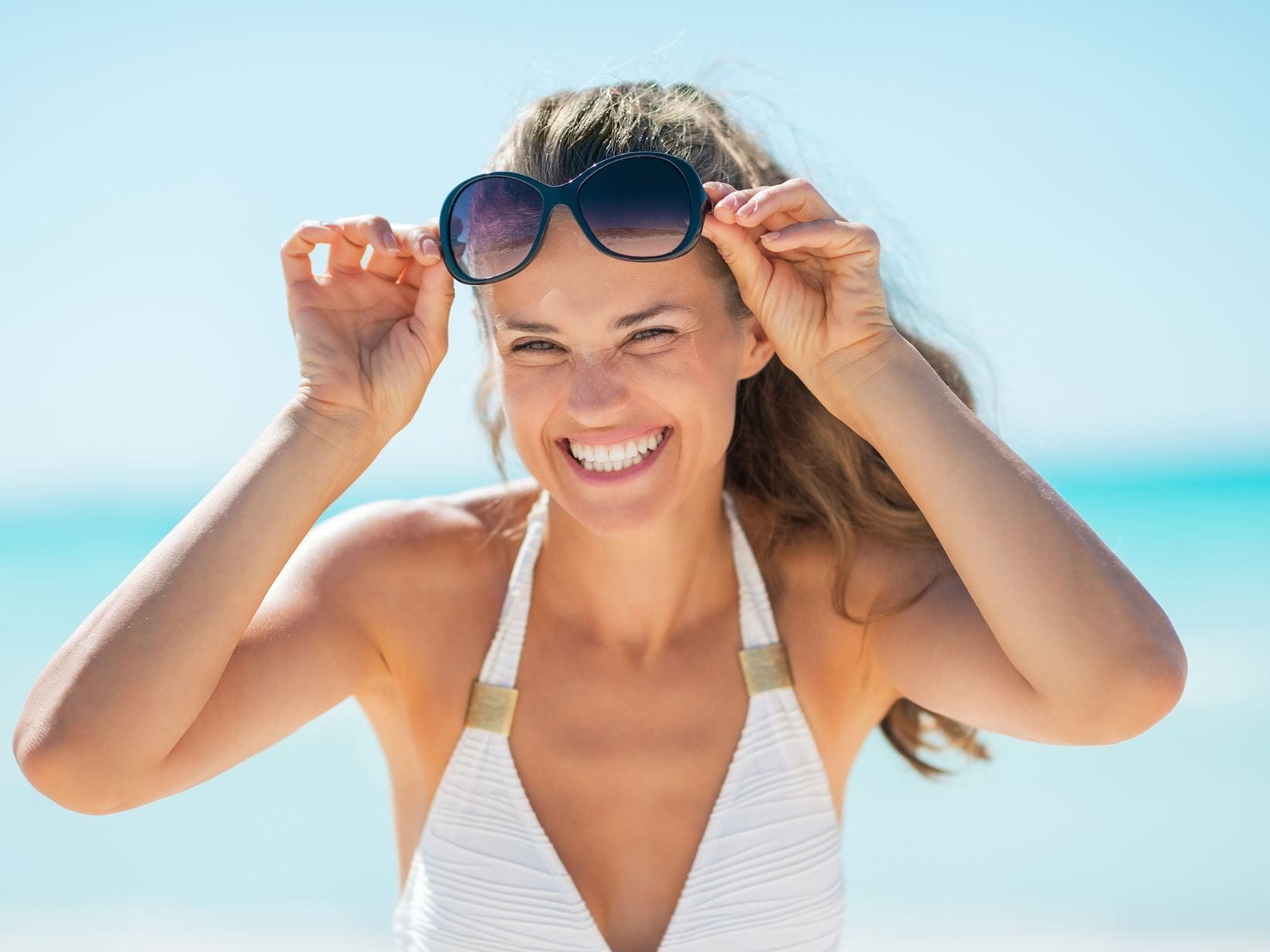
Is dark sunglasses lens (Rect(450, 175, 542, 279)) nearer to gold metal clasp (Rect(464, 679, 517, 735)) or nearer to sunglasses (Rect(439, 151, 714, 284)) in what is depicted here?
sunglasses (Rect(439, 151, 714, 284))

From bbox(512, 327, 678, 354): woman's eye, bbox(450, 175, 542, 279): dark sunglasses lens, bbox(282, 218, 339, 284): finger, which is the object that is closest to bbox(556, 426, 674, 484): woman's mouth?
bbox(512, 327, 678, 354): woman's eye

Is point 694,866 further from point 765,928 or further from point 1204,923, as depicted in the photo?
point 1204,923

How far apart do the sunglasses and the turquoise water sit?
14.3ft

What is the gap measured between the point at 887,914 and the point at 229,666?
4.52m

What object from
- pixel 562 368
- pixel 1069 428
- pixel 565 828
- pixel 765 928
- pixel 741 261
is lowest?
pixel 1069 428

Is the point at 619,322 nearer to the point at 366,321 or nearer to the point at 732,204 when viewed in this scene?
the point at 732,204

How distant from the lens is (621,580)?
3.11 metres

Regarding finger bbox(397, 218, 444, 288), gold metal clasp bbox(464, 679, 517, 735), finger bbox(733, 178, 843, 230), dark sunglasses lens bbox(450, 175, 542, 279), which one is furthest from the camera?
gold metal clasp bbox(464, 679, 517, 735)

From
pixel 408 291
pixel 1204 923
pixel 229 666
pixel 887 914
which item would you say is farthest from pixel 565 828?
pixel 1204 923

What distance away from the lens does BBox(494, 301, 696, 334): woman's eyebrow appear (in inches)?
101

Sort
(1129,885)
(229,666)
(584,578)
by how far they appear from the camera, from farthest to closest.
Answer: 1. (1129,885)
2. (584,578)
3. (229,666)

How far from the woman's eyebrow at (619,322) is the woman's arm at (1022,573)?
1.26 ft

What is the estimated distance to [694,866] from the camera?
277 centimetres

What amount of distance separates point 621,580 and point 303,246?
116 cm
